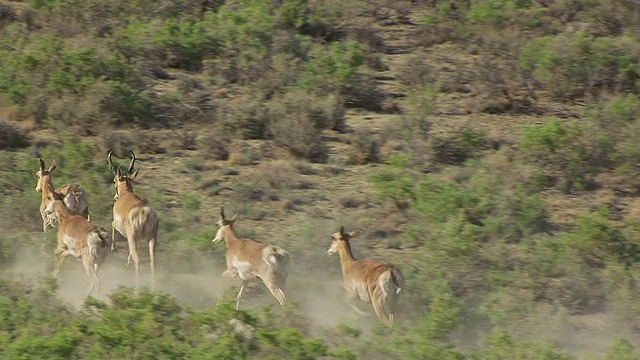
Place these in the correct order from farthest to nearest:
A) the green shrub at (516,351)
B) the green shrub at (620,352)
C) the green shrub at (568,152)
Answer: the green shrub at (568,152) → the green shrub at (620,352) → the green shrub at (516,351)

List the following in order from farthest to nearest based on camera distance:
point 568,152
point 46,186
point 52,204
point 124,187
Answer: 1. point 568,152
2. point 46,186
3. point 124,187
4. point 52,204

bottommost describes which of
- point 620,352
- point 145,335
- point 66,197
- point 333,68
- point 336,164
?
point 336,164

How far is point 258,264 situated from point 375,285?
145 cm

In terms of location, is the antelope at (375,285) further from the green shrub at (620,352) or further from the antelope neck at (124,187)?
the antelope neck at (124,187)

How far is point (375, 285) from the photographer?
13539 mm

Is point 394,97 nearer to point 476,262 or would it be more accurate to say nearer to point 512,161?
point 512,161

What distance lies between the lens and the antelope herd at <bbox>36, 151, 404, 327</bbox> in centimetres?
1359

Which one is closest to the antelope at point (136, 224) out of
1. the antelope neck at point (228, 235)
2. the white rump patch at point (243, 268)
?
the antelope neck at point (228, 235)

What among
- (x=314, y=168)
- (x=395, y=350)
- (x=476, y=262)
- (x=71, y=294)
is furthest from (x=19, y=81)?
(x=395, y=350)

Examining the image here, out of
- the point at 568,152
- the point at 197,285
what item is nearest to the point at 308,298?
the point at 197,285

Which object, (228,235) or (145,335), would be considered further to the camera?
(228,235)

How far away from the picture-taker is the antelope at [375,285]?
1342 centimetres

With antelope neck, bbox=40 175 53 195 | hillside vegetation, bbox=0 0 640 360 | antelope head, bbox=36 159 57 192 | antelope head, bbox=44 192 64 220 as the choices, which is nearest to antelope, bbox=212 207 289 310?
hillside vegetation, bbox=0 0 640 360

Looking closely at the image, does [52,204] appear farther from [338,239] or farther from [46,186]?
[338,239]
